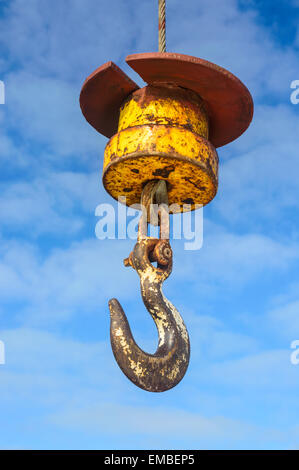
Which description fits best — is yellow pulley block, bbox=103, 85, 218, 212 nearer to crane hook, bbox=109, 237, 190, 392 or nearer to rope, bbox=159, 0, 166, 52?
rope, bbox=159, 0, 166, 52

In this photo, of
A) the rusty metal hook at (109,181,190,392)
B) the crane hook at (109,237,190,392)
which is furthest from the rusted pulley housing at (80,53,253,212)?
the crane hook at (109,237,190,392)

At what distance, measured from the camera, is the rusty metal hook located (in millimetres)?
3492

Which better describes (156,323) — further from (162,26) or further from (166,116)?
(162,26)

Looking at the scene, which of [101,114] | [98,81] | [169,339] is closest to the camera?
[169,339]

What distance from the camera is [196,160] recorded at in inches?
147

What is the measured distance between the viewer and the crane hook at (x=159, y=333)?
11.4 ft

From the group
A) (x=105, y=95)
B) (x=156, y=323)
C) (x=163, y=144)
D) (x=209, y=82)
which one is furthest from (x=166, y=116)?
(x=156, y=323)

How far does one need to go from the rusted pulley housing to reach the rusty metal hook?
0.62 ft

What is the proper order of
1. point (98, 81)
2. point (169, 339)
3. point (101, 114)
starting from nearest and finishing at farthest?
point (169, 339), point (98, 81), point (101, 114)

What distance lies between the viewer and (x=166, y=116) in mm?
3760

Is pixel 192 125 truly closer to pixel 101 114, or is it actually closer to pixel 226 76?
pixel 226 76

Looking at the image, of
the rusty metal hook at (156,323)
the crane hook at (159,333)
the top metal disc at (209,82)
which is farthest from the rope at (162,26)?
the crane hook at (159,333)

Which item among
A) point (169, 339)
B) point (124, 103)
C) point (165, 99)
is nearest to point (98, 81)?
point (124, 103)

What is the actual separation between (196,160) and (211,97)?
1.74ft
